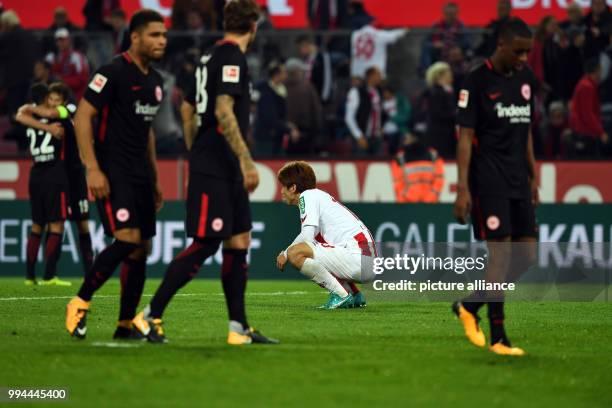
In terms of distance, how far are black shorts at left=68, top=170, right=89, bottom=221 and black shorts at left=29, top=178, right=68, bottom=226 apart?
0.25 feet

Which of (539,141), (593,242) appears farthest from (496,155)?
(539,141)

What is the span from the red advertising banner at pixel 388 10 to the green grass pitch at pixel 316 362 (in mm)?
11171

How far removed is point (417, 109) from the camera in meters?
22.1

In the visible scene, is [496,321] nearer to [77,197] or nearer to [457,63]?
[77,197]

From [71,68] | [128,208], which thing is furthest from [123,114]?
[71,68]

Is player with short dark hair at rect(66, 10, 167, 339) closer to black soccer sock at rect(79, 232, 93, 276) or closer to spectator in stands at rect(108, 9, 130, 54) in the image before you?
black soccer sock at rect(79, 232, 93, 276)

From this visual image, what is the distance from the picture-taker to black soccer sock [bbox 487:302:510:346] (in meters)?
9.38

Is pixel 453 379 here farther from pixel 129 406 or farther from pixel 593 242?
pixel 593 242

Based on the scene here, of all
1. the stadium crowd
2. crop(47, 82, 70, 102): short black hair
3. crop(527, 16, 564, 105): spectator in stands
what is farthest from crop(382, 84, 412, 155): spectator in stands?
crop(47, 82, 70, 102): short black hair

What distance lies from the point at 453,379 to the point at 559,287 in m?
9.46

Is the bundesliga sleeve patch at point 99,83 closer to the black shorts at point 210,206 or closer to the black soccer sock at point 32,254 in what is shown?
the black shorts at point 210,206

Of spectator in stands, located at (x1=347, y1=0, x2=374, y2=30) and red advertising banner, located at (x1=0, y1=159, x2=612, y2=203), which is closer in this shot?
red advertising banner, located at (x1=0, y1=159, x2=612, y2=203)

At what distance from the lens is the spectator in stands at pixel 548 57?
69.3ft

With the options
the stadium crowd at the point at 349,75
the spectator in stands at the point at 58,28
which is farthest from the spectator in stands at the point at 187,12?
the spectator in stands at the point at 58,28
